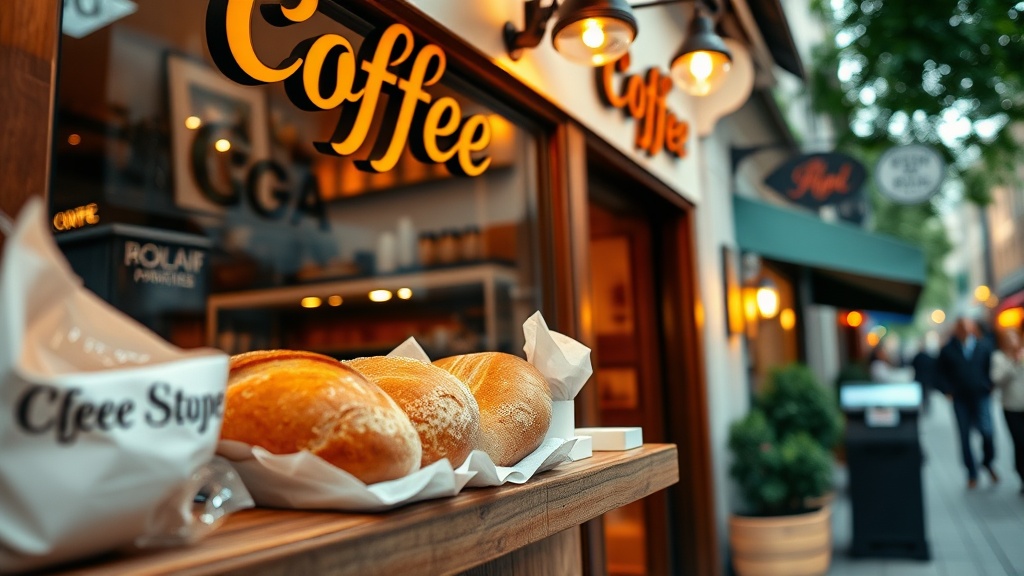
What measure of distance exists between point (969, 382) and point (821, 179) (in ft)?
12.2

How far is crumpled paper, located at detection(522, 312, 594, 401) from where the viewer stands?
1.72 m

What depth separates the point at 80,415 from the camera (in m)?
0.74

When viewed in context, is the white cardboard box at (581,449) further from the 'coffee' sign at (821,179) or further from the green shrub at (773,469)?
the 'coffee' sign at (821,179)

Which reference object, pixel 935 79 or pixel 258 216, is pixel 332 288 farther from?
pixel 935 79

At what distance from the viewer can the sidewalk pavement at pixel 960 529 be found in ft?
18.9

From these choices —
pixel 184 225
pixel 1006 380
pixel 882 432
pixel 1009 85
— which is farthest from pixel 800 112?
pixel 184 225

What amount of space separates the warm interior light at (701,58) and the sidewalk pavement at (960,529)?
154 inches

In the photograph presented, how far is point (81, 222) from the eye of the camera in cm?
358

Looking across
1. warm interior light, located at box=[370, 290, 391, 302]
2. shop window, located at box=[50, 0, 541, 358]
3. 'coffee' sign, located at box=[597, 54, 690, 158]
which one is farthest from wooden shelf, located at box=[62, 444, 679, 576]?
warm interior light, located at box=[370, 290, 391, 302]

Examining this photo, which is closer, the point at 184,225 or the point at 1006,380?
the point at 184,225

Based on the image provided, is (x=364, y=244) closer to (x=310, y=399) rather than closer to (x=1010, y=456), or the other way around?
(x=310, y=399)

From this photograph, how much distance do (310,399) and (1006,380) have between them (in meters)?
8.91

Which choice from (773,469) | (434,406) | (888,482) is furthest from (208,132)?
(888,482)

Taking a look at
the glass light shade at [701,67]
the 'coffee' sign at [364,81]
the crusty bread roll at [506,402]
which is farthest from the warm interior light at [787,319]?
the crusty bread roll at [506,402]
